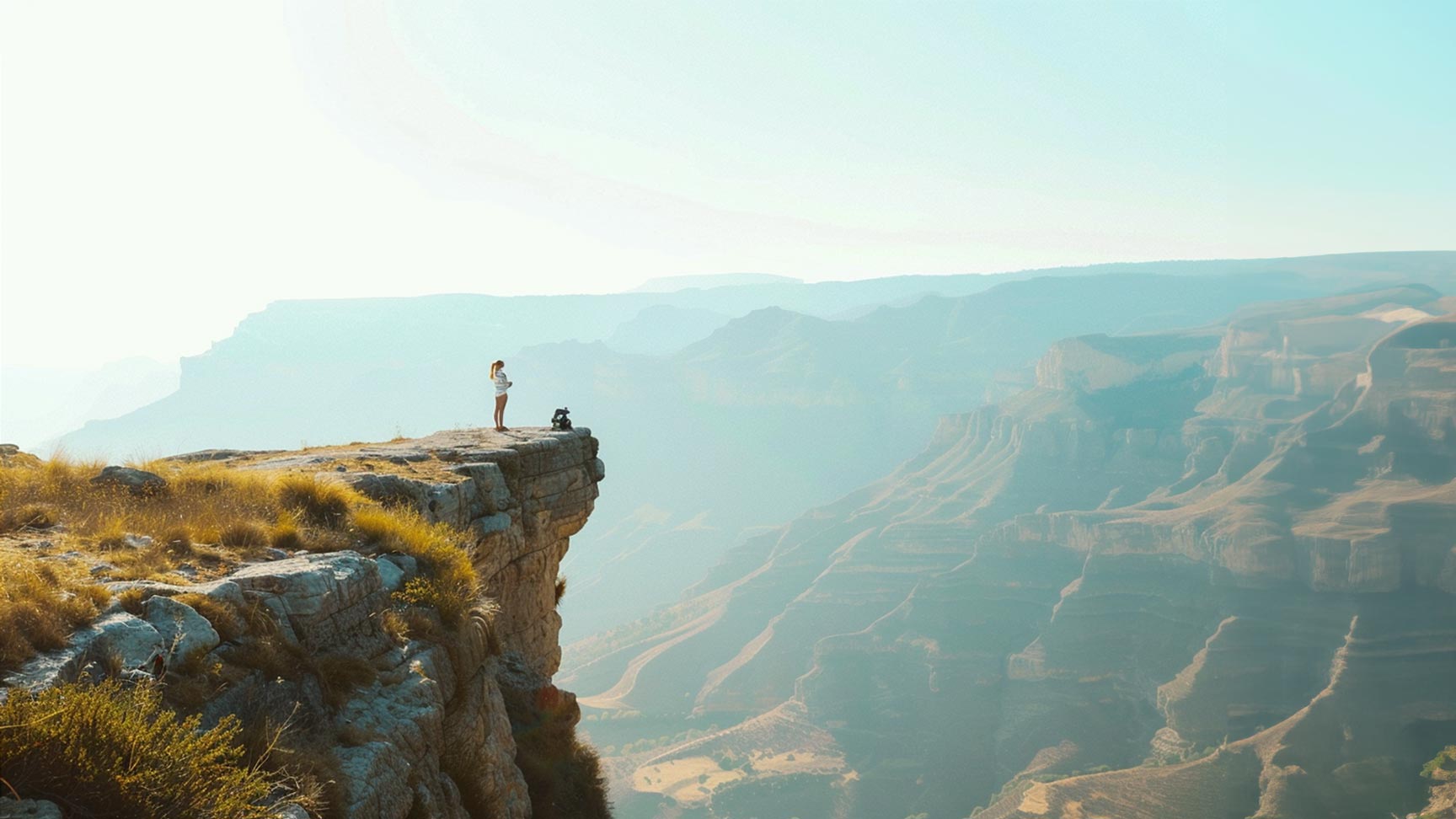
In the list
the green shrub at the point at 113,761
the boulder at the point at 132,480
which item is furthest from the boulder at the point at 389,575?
the green shrub at the point at 113,761

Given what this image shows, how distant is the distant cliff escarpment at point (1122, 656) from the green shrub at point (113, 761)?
3397 inches

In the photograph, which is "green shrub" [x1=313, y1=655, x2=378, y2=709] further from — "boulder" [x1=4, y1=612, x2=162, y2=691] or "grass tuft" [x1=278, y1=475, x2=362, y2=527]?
"grass tuft" [x1=278, y1=475, x2=362, y2=527]

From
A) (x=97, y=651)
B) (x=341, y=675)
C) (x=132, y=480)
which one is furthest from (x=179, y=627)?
(x=132, y=480)

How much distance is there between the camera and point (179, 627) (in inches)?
230

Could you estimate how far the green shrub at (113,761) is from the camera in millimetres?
3855

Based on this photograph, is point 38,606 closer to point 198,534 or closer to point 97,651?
point 97,651

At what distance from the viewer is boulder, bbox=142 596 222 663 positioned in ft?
18.7

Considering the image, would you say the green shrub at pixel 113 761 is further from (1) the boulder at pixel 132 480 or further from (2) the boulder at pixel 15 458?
(2) the boulder at pixel 15 458

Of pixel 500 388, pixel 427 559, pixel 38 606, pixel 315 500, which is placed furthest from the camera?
pixel 500 388

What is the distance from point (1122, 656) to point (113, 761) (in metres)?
143

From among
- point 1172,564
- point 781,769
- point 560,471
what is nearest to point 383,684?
point 560,471

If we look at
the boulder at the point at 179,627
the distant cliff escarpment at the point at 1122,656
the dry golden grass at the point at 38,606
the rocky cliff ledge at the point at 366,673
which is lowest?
the distant cliff escarpment at the point at 1122,656

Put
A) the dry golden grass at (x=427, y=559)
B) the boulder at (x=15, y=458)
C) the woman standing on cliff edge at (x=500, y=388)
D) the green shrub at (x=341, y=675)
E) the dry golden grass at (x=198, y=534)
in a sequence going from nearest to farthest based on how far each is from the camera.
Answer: the dry golden grass at (x=198, y=534) → the green shrub at (x=341, y=675) → the dry golden grass at (x=427, y=559) → the boulder at (x=15, y=458) → the woman standing on cliff edge at (x=500, y=388)

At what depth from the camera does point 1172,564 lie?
141375mm
